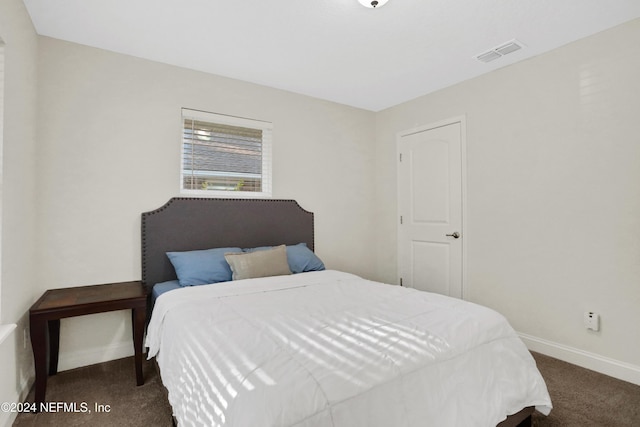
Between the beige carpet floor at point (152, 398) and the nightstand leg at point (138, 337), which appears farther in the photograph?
the nightstand leg at point (138, 337)

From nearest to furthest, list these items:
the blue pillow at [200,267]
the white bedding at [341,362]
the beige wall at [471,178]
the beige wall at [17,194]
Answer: the white bedding at [341,362] < the beige wall at [17,194] < the beige wall at [471,178] < the blue pillow at [200,267]

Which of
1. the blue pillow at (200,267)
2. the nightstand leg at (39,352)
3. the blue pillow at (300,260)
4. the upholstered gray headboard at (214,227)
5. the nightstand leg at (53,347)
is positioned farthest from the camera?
the blue pillow at (300,260)

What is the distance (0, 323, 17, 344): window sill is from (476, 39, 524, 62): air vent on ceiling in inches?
146

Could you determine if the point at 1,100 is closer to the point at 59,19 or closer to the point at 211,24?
the point at 59,19

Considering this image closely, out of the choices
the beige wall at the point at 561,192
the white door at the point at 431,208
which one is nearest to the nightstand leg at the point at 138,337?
the white door at the point at 431,208

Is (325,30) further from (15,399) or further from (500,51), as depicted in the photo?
(15,399)

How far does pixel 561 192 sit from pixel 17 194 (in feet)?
12.6

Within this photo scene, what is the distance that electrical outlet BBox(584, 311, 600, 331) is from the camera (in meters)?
2.42

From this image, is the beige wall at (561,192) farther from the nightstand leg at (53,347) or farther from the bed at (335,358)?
the nightstand leg at (53,347)

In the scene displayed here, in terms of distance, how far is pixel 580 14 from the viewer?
7.19ft

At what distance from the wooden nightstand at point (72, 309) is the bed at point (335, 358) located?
7.7 inches

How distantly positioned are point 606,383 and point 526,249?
1056 millimetres

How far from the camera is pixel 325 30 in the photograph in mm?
2371

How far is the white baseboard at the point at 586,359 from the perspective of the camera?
2.26 meters
